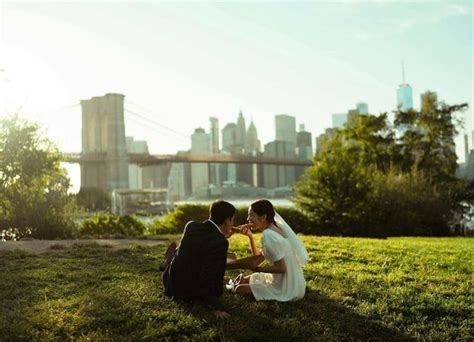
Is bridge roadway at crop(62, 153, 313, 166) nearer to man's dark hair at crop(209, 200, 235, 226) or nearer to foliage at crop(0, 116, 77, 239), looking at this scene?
foliage at crop(0, 116, 77, 239)

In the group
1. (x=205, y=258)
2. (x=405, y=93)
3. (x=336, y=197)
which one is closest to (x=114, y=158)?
(x=336, y=197)

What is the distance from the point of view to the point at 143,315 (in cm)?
419

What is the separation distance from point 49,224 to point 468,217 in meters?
21.5

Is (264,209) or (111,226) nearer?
(264,209)

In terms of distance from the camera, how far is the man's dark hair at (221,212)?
14.5ft

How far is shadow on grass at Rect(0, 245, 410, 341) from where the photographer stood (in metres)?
3.82

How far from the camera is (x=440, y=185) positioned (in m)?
25.9

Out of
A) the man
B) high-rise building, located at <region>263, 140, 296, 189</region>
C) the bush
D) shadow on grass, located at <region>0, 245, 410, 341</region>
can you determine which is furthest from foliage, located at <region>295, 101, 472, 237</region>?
Result: high-rise building, located at <region>263, 140, 296, 189</region>

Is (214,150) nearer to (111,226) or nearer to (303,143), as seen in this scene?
(303,143)

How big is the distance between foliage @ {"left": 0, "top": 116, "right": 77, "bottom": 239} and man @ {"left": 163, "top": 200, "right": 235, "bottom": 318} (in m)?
8.49

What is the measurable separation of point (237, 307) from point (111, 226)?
11.2 metres

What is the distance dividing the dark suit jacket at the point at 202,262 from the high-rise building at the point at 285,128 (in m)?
54.3

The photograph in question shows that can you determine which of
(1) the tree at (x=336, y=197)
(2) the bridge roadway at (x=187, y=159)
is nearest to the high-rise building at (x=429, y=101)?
(2) the bridge roadway at (x=187, y=159)

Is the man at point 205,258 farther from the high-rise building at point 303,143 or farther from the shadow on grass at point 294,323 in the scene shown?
the high-rise building at point 303,143
